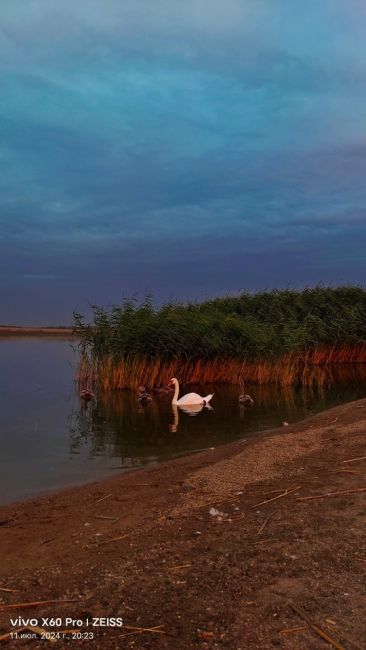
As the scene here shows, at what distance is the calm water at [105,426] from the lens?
917 cm

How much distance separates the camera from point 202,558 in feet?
14.4

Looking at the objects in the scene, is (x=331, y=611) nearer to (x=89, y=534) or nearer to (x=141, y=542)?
(x=141, y=542)

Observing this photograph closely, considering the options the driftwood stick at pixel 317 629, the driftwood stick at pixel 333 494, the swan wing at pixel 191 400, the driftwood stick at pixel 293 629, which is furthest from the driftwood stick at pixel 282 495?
the swan wing at pixel 191 400

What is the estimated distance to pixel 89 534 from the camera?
5367 mm

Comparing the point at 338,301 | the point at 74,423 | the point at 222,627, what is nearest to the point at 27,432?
the point at 74,423

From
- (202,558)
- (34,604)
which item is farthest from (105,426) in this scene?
(34,604)

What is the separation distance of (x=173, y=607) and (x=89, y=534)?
197cm

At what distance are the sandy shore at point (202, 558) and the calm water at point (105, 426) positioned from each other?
163 cm

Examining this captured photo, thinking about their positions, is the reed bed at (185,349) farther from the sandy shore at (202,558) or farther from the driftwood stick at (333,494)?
the driftwood stick at (333,494)

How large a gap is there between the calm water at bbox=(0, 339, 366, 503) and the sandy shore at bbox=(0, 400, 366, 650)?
1.63 meters

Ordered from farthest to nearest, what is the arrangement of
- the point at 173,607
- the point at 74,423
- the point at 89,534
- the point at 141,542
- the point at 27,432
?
1. the point at 74,423
2. the point at 27,432
3. the point at 89,534
4. the point at 141,542
5. the point at 173,607

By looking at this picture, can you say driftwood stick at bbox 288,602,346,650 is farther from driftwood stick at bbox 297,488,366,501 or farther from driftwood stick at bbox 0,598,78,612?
driftwood stick at bbox 297,488,366,501

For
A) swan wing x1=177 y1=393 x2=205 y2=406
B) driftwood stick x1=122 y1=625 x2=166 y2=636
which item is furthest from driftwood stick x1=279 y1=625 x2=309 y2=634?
swan wing x1=177 y1=393 x2=205 y2=406

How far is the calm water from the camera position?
917 cm
